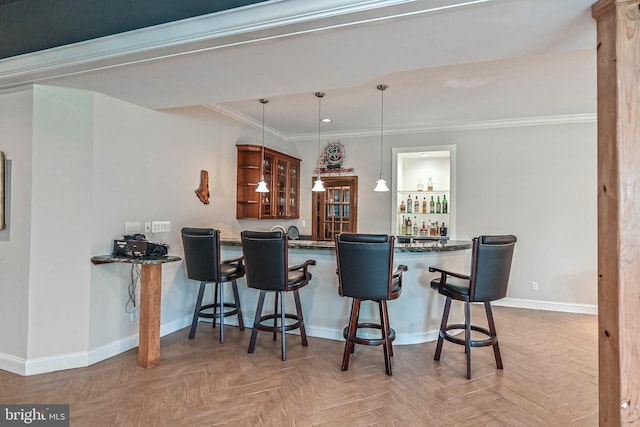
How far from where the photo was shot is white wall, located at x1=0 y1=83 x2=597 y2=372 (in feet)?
9.63

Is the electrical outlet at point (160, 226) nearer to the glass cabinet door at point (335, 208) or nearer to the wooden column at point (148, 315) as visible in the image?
the wooden column at point (148, 315)

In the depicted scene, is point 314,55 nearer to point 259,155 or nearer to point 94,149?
point 94,149

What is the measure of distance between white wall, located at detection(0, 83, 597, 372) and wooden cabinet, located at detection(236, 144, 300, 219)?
0.55 ft

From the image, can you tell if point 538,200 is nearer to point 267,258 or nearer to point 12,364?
point 267,258

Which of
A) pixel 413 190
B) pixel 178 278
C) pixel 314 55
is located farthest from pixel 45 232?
pixel 413 190

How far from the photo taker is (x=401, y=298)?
3.59 meters

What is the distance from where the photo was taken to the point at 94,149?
10.1 ft

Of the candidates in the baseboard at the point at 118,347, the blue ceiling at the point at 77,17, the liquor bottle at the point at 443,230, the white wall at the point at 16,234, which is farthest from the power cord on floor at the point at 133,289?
the liquor bottle at the point at 443,230

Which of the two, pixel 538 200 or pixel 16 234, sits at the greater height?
pixel 538 200

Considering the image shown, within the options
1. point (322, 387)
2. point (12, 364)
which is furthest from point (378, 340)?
point (12, 364)

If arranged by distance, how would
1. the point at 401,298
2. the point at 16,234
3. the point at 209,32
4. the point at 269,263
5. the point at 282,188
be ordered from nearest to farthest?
the point at 209,32
the point at 16,234
the point at 269,263
the point at 401,298
the point at 282,188

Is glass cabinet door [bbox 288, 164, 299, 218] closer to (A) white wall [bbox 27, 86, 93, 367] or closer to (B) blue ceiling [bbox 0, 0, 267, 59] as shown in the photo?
(A) white wall [bbox 27, 86, 93, 367]

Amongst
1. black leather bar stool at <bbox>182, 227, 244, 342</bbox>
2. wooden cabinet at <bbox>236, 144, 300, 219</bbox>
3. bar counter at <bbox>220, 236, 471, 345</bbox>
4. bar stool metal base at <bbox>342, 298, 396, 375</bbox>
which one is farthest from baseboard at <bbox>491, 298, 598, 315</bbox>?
black leather bar stool at <bbox>182, 227, 244, 342</bbox>

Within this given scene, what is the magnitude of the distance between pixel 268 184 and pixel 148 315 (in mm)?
2793
